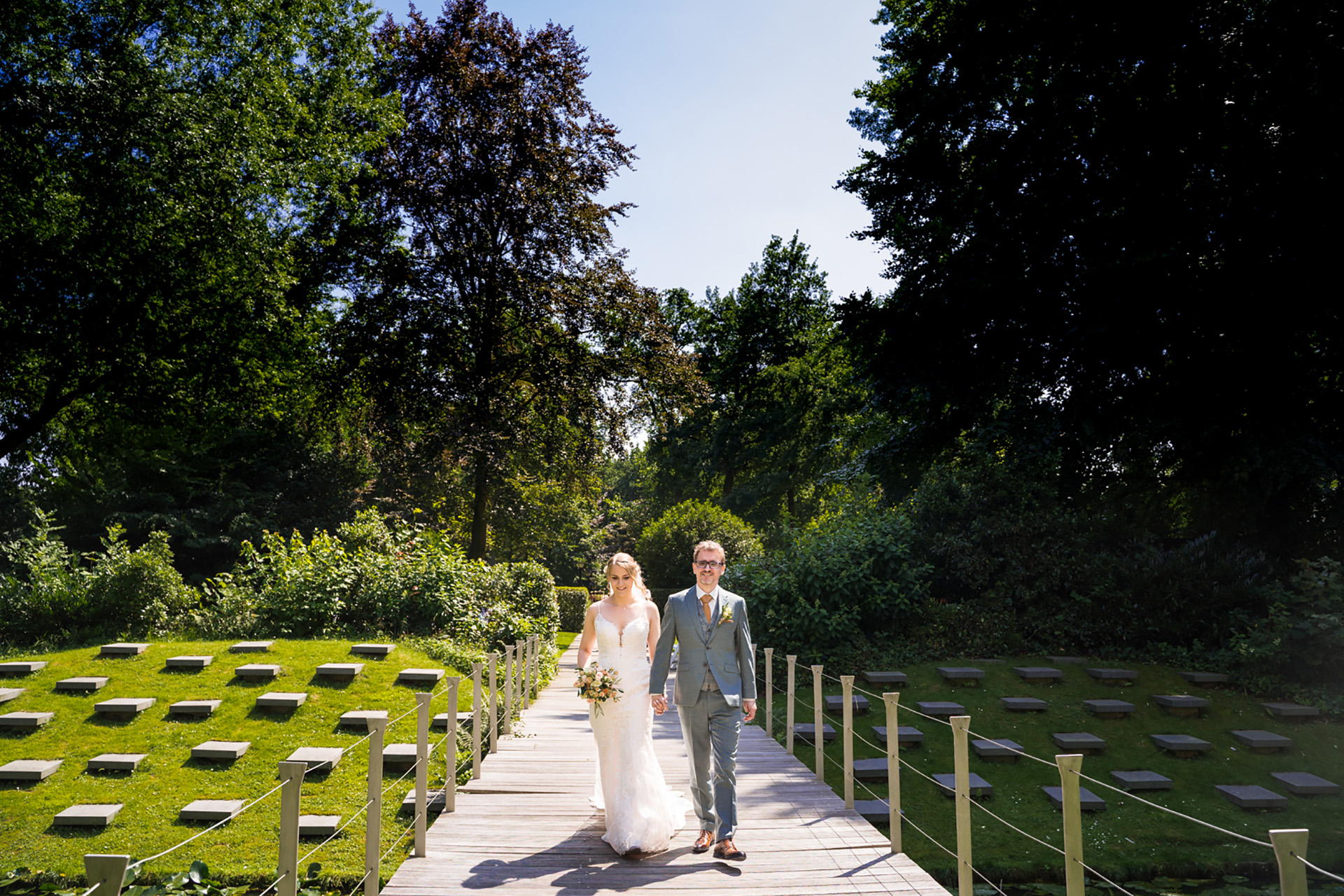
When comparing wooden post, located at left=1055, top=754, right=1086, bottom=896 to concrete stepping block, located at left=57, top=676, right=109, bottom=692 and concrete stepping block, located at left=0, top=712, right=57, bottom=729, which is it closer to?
concrete stepping block, located at left=0, top=712, right=57, bottom=729

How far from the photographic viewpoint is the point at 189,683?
35.6 ft

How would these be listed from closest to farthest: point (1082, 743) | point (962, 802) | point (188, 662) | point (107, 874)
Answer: point (107, 874) < point (962, 802) < point (1082, 743) < point (188, 662)

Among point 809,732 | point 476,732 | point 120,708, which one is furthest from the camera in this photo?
point 809,732

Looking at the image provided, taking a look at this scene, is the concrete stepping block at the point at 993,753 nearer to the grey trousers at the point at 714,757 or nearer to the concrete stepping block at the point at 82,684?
the grey trousers at the point at 714,757

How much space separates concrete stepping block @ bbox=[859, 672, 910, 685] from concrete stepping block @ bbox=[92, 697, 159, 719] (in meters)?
9.62

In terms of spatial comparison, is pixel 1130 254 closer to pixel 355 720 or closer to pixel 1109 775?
pixel 1109 775

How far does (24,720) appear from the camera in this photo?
973 centimetres

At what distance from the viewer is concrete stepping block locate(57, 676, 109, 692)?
10773 millimetres

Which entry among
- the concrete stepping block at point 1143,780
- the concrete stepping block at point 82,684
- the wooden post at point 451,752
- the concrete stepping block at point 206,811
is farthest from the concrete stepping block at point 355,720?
the concrete stepping block at point 1143,780

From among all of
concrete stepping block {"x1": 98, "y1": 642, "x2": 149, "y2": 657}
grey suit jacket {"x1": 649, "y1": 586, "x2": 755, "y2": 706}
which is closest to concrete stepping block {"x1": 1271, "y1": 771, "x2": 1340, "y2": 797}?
grey suit jacket {"x1": 649, "y1": 586, "x2": 755, "y2": 706}

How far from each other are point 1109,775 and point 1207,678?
10.4 ft

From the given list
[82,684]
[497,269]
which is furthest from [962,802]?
[497,269]

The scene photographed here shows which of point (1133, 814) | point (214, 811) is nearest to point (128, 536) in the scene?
point (214, 811)

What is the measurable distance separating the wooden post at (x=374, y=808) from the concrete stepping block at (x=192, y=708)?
645 cm
